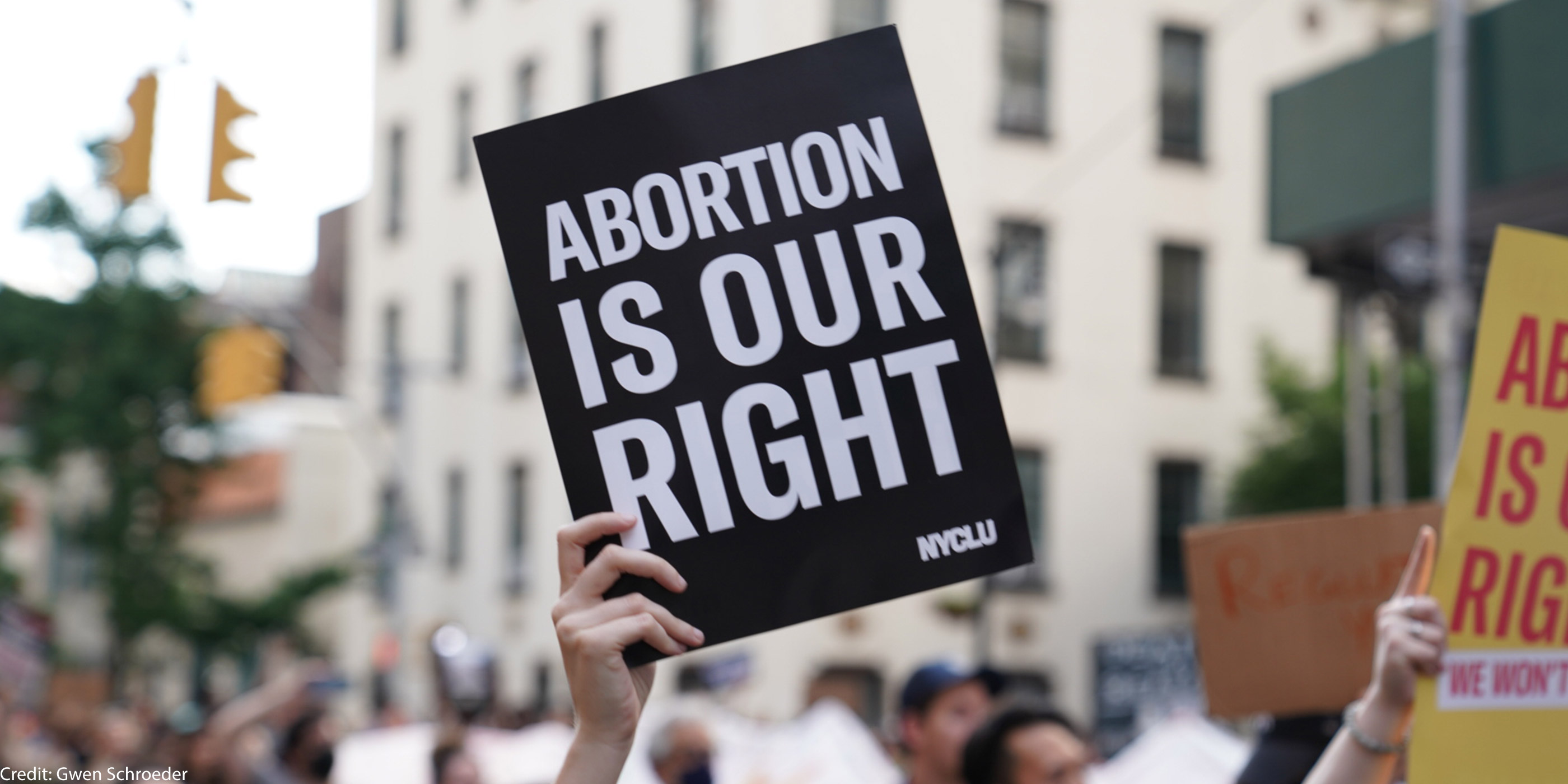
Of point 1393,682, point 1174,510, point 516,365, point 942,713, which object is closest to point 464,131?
point 516,365

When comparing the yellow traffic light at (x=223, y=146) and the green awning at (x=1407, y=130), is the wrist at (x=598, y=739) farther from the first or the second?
the green awning at (x=1407, y=130)

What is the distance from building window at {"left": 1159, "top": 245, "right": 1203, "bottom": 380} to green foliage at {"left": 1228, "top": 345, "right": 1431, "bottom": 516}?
0.98 m

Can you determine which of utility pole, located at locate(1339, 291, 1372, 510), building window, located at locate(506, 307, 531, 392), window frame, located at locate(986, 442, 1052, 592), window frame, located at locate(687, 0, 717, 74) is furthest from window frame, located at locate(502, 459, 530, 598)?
utility pole, located at locate(1339, 291, 1372, 510)

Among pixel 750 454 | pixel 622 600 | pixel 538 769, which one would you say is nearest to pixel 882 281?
pixel 750 454

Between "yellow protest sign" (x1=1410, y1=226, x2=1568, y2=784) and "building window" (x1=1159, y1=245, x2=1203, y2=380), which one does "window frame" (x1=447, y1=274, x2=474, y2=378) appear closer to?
"building window" (x1=1159, y1=245, x2=1203, y2=380)

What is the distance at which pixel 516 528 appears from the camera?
2628cm

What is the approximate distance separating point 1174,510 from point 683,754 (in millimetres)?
18100

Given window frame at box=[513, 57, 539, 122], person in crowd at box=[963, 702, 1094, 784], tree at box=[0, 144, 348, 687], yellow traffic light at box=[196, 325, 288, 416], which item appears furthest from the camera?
tree at box=[0, 144, 348, 687]

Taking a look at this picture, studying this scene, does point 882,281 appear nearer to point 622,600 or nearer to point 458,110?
point 622,600

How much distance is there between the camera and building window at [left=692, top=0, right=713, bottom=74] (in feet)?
66.9

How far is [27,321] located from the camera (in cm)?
3309

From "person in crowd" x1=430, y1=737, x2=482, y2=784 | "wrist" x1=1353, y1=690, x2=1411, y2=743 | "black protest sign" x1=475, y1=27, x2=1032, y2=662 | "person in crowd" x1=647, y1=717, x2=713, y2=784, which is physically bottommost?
"person in crowd" x1=647, y1=717, x2=713, y2=784

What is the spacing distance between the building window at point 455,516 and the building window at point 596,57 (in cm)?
800

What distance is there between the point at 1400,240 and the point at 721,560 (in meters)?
8.71
